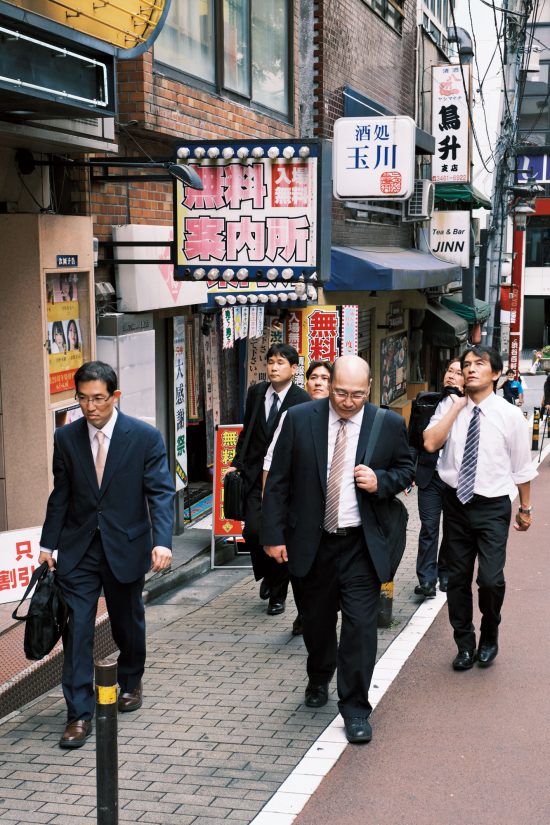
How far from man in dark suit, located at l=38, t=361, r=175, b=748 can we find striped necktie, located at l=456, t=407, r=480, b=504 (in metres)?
2.00

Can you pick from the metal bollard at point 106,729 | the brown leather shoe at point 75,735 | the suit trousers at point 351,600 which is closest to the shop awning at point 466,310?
the suit trousers at point 351,600

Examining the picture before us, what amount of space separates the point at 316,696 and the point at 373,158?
34.5 feet

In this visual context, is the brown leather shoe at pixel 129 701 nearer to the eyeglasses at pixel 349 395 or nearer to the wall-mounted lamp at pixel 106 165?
the eyeglasses at pixel 349 395

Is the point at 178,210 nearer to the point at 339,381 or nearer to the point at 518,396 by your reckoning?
the point at 339,381

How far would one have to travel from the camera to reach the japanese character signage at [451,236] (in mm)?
23259

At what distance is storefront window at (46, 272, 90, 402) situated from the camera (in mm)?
8445

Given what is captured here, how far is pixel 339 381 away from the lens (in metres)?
5.70

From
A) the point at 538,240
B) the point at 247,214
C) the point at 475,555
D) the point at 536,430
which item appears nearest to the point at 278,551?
the point at 475,555

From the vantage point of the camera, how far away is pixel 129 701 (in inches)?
246

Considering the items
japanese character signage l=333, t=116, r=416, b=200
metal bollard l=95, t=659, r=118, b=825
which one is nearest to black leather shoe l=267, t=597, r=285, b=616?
metal bollard l=95, t=659, r=118, b=825

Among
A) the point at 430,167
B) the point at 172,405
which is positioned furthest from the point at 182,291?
the point at 430,167

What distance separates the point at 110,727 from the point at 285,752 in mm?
1916

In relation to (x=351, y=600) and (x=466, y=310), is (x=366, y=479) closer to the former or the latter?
(x=351, y=600)

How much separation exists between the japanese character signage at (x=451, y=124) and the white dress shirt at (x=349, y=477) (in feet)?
56.6
